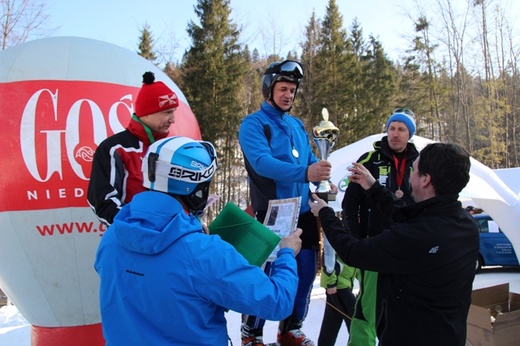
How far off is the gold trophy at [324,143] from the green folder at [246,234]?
78 centimetres

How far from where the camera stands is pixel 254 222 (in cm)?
200

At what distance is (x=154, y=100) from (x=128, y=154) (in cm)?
41

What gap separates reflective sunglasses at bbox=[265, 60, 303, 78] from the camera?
2934 mm

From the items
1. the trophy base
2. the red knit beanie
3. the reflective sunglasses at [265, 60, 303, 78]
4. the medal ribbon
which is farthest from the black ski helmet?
the medal ribbon

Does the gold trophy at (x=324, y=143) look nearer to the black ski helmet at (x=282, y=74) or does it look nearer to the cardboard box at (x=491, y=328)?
the black ski helmet at (x=282, y=74)

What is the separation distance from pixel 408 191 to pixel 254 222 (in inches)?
65.5

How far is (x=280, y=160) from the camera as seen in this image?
2863 millimetres

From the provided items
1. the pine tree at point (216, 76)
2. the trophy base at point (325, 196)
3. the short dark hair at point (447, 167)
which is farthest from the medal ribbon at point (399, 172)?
the pine tree at point (216, 76)

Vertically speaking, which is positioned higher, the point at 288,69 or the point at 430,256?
the point at 288,69

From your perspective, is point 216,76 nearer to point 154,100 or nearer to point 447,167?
point 154,100

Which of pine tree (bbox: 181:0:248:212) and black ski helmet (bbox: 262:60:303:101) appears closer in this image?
black ski helmet (bbox: 262:60:303:101)

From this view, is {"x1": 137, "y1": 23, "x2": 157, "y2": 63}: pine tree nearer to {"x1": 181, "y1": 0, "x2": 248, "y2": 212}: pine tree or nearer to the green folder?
{"x1": 181, "y1": 0, "x2": 248, "y2": 212}: pine tree

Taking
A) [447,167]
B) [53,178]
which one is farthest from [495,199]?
[53,178]

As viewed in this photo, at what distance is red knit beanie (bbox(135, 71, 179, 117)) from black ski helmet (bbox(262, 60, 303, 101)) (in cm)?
66
